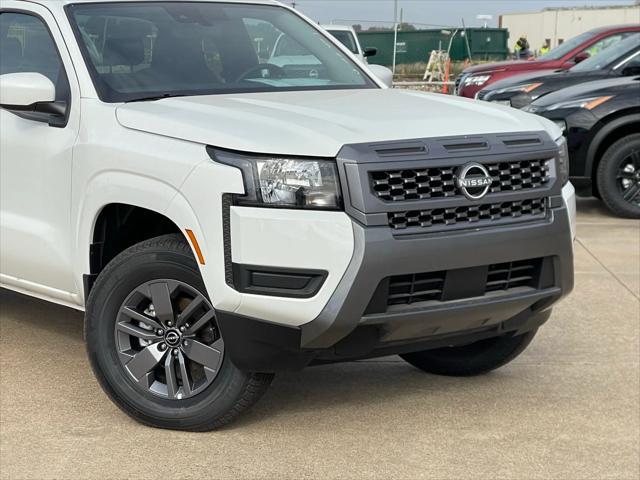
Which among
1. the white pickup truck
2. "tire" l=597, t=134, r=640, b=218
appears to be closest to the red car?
"tire" l=597, t=134, r=640, b=218

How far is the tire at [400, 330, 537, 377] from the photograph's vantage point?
16.7 feet

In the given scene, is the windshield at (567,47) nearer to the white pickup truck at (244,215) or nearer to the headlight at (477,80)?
the headlight at (477,80)

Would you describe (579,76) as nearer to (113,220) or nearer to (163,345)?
(113,220)

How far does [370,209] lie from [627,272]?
167 inches

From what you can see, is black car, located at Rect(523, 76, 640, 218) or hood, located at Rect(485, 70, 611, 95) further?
hood, located at Rect(485, 70, 611, 95)

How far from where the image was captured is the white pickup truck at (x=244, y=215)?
12.9 feet

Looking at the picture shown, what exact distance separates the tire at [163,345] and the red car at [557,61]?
39.7 feet

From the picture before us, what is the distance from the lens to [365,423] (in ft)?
15.1

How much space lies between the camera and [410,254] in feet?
12.9

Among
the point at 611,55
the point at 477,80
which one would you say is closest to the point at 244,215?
the point at 611,55

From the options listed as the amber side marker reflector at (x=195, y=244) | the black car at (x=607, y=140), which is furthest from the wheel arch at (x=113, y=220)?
the black car at (x=607, y=140)

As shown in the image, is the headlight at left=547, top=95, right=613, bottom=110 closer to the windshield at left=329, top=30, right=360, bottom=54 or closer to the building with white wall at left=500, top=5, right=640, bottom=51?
the windshield at left=329, top=30, right=360, bottom=54

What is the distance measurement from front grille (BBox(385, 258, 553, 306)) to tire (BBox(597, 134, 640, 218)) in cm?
600

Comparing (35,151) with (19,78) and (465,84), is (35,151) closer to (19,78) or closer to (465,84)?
(19,78)
